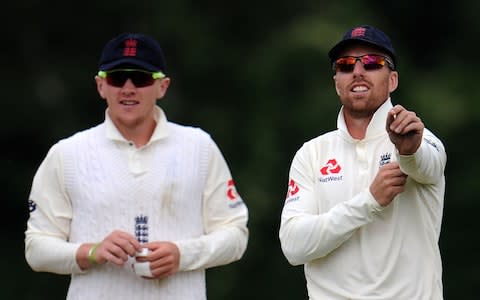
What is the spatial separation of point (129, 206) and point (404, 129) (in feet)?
6.13

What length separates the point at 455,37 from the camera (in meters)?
17.4

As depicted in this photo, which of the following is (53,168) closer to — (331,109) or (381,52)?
(381,52)

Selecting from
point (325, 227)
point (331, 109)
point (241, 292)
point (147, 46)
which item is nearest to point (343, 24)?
point (331, 109)

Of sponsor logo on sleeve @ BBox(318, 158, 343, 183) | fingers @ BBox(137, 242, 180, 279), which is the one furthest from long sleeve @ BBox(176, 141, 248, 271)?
sponsor logo on sleeve @ BBox(318, 158, 343, 183)

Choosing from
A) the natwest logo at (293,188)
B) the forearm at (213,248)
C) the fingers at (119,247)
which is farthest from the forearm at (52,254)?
the natwest logo at (293,188)

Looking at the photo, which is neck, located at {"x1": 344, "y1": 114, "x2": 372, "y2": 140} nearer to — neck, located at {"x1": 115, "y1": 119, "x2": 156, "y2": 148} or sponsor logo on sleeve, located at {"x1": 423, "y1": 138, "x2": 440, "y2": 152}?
sponsor logo on sleeve, located at {"x1": 423, "y1": 138, "x2": 440, "y2": 152}

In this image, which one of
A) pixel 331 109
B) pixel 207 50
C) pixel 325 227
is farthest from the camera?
pixel 207 50

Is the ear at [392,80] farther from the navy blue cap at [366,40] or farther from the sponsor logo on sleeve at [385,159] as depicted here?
the sponsor logo on sleeve at [385,159]

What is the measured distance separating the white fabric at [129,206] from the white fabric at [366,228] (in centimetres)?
92

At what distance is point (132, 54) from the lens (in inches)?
320

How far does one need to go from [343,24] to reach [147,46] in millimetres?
7907

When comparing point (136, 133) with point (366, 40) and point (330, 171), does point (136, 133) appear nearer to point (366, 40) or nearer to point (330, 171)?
point (330, 171)

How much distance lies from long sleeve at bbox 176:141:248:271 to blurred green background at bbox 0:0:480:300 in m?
6.78

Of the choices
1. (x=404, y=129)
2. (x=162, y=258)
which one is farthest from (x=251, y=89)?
(x=404, y=129)
